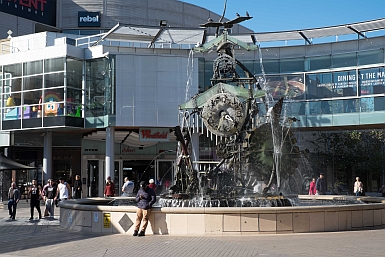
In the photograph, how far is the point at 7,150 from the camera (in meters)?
40.3

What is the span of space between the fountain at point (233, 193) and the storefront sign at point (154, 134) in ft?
50.7

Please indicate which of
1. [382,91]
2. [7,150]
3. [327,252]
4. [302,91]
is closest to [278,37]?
[302,91]

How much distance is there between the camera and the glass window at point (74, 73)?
3553cm

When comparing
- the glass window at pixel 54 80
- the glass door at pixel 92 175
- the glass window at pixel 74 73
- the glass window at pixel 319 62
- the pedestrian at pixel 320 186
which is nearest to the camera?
the pedestrian at pixel 320 186

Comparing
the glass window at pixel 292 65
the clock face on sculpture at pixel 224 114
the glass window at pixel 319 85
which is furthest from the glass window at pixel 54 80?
the clock face on sculpture at pixel 224 114

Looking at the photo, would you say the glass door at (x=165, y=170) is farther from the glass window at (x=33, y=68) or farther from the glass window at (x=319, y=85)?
the glass window at (x=319, y=85)

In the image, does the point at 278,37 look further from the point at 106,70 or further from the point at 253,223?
the point at 253,223

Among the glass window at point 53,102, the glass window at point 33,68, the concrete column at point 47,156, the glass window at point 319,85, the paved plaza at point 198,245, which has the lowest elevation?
the paved plaza at point 198,245

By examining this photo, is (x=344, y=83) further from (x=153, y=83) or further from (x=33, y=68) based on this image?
(x=33, y=68)

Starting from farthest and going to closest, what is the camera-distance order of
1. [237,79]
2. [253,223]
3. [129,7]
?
[129,7] → [237,79] → [253,223]

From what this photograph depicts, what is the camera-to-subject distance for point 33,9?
61.2 m

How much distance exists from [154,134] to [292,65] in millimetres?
9865

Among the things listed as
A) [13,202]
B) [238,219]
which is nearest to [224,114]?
[238,219]

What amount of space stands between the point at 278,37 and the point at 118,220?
88.1ft
